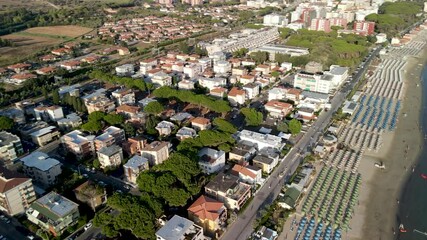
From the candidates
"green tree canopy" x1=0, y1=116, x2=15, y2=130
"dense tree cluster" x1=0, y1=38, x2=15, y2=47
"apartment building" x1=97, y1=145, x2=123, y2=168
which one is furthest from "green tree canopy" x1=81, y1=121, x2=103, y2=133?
"dense tree cluster" x1=0, y1=38, x2=15, y2=47

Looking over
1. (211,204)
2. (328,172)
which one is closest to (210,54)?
(328,172)

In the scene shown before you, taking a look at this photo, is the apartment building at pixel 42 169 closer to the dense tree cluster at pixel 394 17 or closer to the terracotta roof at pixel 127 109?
the terracotta roof at pixel 127 109

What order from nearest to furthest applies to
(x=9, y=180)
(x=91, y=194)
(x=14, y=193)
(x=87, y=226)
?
(x=87, y=226), (x=14, y=193), (x=9, y=180), (x=91, y=194)

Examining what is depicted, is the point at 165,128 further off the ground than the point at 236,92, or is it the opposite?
the point at 236,92

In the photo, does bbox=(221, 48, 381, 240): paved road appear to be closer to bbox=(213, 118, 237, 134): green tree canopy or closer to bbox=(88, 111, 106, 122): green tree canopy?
bbox=(213, 118, 237, 134): green tree canopy

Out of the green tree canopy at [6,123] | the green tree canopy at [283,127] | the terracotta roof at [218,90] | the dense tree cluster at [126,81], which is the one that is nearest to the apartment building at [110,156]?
the green tree canopy at [6,123]

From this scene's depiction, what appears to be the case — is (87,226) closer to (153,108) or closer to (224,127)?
(224,127)

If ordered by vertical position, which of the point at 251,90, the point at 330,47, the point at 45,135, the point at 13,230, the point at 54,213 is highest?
the point at 330,47

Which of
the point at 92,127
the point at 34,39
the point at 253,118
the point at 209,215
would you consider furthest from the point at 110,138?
the point at 34,39
